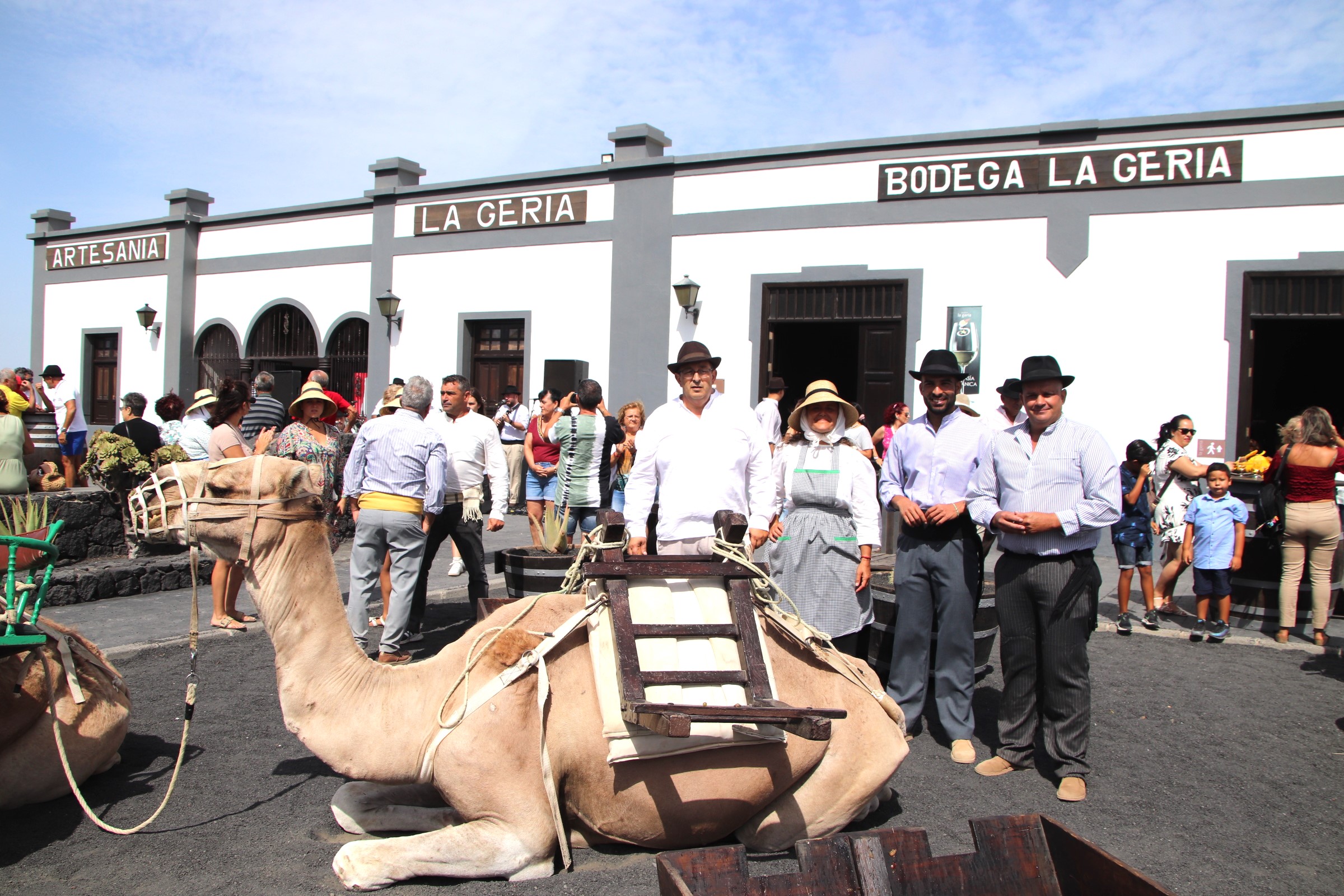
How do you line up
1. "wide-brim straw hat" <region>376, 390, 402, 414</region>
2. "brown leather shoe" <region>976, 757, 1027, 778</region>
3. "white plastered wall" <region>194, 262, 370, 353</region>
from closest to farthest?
"brown leather shoe" <region>976, 757, 1027, 778</region> → "wide-brim straw hat" <region>376, 390, 402, 414</region> → "white plastered wall" <region>194, 262, 370, 353</region>

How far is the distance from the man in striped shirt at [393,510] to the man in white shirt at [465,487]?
26 cm

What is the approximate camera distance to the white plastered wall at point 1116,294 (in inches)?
474

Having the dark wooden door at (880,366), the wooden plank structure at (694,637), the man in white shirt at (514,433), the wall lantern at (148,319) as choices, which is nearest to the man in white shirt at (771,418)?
the dark wooden door at (880,366)

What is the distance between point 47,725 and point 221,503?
155 centimetres

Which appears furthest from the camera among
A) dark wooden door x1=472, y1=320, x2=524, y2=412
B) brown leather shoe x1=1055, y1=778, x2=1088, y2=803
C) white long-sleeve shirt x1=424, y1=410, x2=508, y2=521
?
dark wooden door x1=472, y1=320, x2=524, y2=412

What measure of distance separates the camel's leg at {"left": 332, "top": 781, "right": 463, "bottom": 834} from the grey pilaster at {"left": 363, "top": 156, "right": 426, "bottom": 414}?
14.8m

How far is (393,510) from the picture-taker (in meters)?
6.31

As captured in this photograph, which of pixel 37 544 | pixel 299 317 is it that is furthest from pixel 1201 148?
pixel 299 317

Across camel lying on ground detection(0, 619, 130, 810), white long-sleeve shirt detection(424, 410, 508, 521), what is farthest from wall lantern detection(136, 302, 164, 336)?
camel lying on ground detection(0, 619, 130, 810)

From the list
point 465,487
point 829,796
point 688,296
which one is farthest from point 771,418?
point 829,796

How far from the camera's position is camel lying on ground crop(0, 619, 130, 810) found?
383 centimetres

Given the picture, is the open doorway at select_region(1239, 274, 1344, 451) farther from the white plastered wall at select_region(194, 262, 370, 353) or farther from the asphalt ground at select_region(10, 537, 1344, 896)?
the white plastered wall at select_region(194, 262, 370, 353)

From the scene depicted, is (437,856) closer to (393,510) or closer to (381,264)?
(393,510)

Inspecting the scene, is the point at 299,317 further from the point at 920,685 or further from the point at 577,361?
the point at 920,685
